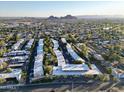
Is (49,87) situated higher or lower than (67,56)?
lower

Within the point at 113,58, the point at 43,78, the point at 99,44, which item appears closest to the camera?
the point at 43,78

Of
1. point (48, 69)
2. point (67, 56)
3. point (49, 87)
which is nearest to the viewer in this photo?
point (49, 87)

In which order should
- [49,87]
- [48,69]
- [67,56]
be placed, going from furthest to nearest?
[67,56], [48,69], [49,87]

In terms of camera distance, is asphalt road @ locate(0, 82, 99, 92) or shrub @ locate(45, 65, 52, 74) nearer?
asphalt road @ locate(0, 82, 99, 92)

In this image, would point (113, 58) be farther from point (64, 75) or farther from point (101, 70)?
point (64, 75)

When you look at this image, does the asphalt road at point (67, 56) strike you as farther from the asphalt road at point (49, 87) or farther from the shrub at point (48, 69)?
the asphalt road at point (49, 87)

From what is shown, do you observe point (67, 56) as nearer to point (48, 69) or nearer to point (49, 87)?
point (48, 69)

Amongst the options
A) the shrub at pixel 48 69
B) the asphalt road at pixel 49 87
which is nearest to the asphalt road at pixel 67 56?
the shrub at pixel 48 69

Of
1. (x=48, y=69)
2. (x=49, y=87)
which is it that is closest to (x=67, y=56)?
(x=48, y=69)

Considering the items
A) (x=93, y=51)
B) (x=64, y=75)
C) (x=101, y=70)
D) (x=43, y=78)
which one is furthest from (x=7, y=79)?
(x=93, y=51)

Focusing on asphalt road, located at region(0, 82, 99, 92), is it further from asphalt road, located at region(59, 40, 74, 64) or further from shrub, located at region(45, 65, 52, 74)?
Result: asphalt road, located at region(59, 40, 74, 64)

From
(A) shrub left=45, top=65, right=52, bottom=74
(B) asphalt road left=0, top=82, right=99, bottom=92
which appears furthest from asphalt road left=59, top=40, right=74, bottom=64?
(B) asphalt road left=0, top=82, right=99, bottom=92
